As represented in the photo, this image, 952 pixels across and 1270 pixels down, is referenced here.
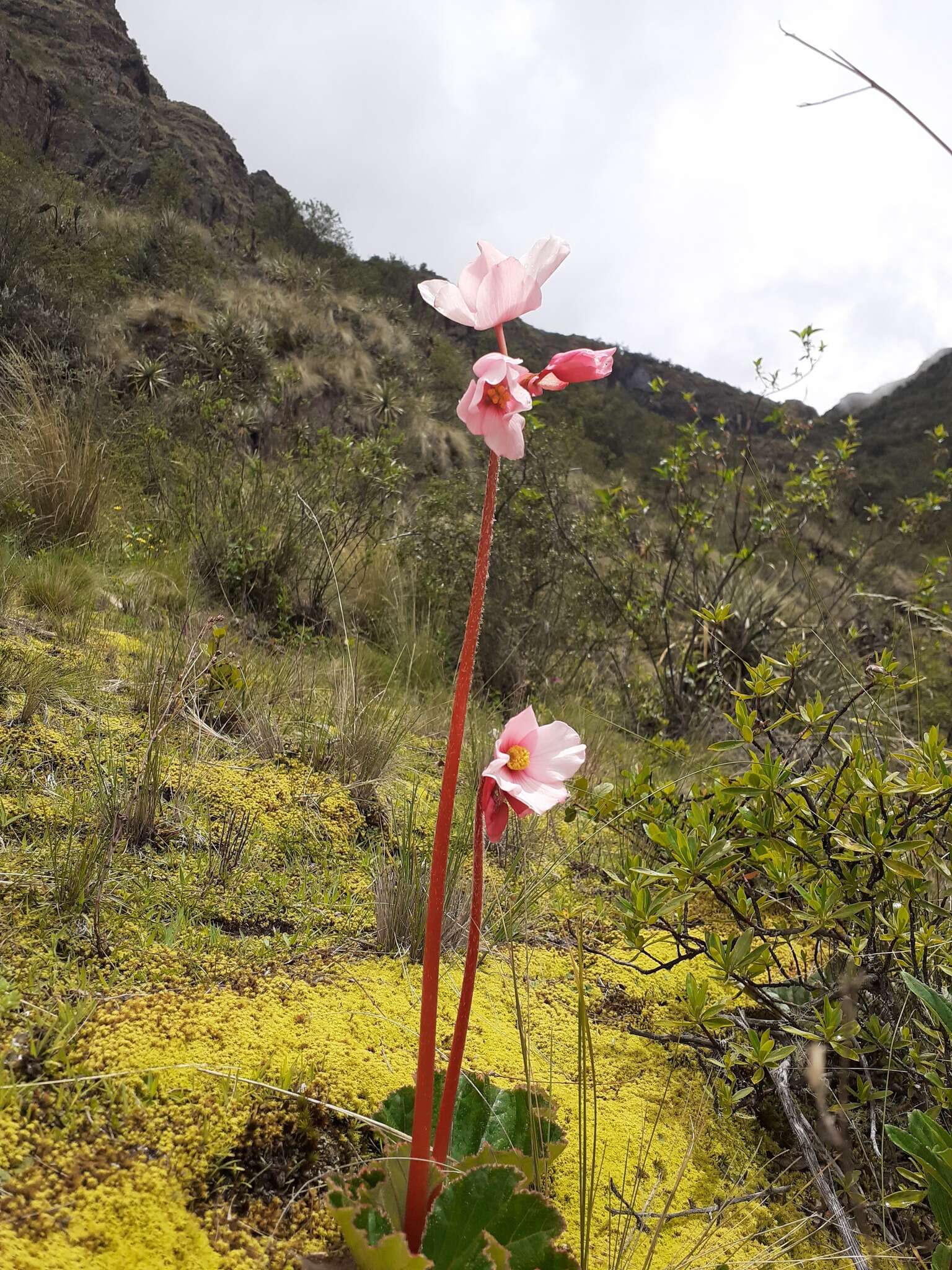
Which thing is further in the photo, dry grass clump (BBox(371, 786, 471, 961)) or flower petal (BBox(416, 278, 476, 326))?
dry grass clump (BBox(371, 786, 471, 961))

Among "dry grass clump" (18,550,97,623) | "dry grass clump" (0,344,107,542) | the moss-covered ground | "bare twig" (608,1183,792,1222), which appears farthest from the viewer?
"dry grass clump" (0,344,107,542)

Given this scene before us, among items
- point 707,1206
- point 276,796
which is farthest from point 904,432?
→ point 707,1206

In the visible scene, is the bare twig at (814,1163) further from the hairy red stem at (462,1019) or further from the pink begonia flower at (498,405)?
the pink begonia flower at (498,405)

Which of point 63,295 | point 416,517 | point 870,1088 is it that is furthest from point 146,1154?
point 63,295

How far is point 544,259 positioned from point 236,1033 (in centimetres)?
121

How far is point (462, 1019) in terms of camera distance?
815 mm

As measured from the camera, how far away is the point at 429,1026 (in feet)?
2.60

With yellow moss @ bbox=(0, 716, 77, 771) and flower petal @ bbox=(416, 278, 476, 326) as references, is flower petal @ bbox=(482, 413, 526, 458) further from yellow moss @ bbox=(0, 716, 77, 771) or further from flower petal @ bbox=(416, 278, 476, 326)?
yellow moss @ bbox=(0, 716, 77, 771)

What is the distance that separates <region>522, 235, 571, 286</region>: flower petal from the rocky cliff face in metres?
26.3

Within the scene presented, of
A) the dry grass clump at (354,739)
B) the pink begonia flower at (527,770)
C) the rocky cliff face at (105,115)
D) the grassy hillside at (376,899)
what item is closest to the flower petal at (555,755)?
the pink begonia flower at (527,770)

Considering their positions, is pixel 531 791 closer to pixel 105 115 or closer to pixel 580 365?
pixel 580 365

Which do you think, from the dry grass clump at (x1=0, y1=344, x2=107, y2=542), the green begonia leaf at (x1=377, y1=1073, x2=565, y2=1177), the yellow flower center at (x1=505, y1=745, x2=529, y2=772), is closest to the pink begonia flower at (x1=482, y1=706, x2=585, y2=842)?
the yellow flower center at (x1=505, y1=745, x2=529, y2=772)

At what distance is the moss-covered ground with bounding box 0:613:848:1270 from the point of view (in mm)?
937

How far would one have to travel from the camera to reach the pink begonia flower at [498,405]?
0.71 metres
